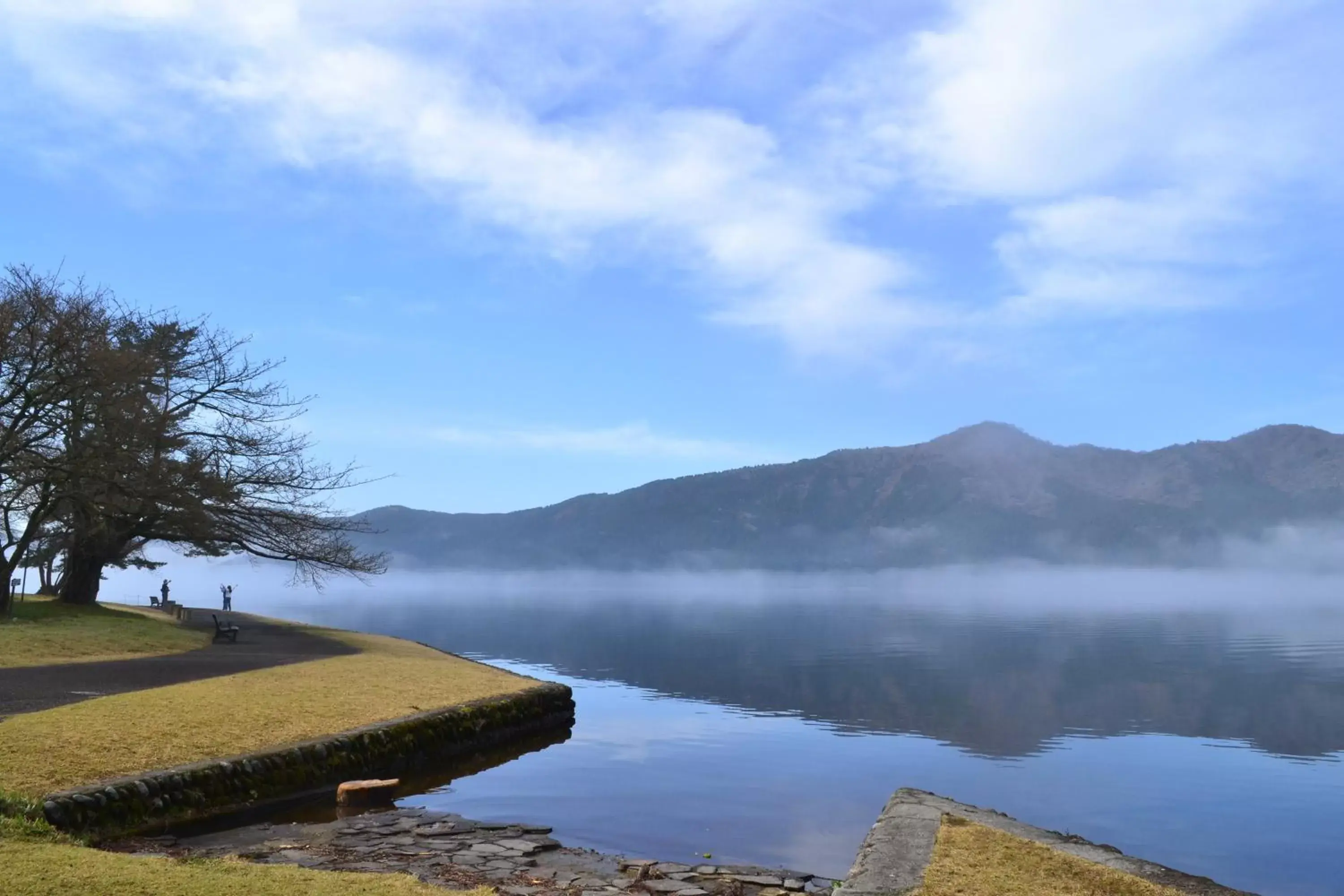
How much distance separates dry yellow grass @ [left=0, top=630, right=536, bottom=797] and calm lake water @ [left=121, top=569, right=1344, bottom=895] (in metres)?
2.40

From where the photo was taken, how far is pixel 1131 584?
198 metres

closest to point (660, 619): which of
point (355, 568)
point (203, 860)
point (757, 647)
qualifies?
point (757, 647)

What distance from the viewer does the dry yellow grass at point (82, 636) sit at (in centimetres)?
2391

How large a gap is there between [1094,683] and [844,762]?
64.0ft

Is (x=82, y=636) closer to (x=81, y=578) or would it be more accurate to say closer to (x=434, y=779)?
(x=81, y=578)

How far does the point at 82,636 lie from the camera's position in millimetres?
27625

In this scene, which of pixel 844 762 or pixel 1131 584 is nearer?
pixel 844 762

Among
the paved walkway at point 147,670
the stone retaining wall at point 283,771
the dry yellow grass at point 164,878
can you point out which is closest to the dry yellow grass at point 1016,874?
the dry yellow grass at point 164,878

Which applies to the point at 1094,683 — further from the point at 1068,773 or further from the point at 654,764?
the point at 654,764

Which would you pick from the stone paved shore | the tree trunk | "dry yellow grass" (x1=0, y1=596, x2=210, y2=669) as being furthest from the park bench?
the stone paved shore

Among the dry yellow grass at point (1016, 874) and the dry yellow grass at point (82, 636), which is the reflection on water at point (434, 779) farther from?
the dry yellow grass at point (82, 636)

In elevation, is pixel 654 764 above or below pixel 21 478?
below

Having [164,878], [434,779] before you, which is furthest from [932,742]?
[164,878]

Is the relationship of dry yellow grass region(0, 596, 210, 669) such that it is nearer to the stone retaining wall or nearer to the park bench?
the park bench
